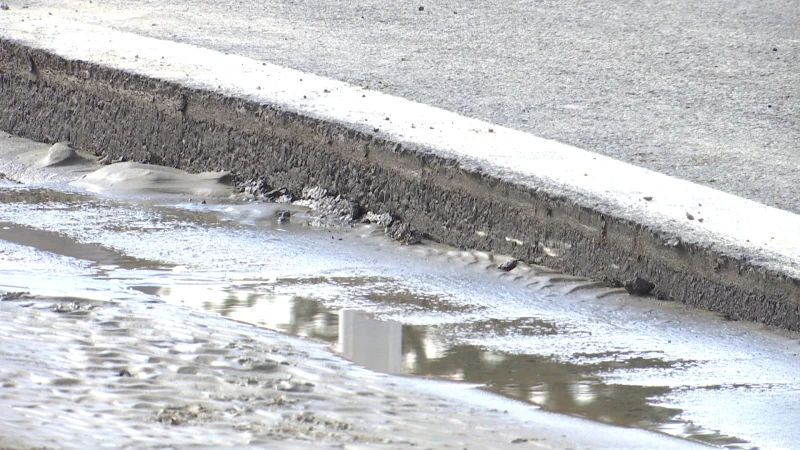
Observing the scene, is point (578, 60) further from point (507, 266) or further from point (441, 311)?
point (441, 311)

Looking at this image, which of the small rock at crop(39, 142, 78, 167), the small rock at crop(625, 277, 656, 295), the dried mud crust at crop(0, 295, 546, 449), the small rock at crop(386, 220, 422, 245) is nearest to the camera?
the dried mud crust at crop(0, 295, 546, 449)

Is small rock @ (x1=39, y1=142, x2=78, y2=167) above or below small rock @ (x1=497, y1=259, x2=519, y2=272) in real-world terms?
below

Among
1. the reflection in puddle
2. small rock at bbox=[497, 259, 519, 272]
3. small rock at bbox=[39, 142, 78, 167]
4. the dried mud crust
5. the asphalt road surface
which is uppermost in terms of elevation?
the asphalt road surface

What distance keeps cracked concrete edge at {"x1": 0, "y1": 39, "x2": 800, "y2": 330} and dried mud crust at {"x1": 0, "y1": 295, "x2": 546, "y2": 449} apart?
3.36ft

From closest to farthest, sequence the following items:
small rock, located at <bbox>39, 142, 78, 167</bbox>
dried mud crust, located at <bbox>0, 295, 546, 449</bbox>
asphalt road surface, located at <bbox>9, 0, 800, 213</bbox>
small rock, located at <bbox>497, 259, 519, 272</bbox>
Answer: dried mud crust, located at <bbox>0, 295, 546, 449</bbox>
small rock, located at <bbox>497, 259, 519, 272</bbox>
asphalt road surface, located at <bbox>9, 0, 800, 213</bbox>
small rock, located at <bbox>39, 142, 78, 167</bbox>

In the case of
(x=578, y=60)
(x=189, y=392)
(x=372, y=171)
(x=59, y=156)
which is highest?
(x=578, y=60)

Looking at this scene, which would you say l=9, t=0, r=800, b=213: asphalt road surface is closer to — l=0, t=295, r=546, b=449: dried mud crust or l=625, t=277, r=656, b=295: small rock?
l=625, t=277, r=656, b=295: small rock

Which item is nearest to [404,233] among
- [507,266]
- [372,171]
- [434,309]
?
[372,171]

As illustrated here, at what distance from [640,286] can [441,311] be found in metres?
0.61

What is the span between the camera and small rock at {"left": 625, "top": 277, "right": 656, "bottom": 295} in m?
3.53

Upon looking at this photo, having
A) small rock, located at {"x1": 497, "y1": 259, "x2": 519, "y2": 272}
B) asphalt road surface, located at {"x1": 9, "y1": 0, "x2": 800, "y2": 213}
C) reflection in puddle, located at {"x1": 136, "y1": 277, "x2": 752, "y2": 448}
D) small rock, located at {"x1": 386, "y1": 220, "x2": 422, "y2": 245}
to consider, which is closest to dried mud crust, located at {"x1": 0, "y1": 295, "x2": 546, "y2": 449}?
reflection in puddle, located at {"x1": 136, "y1": 277, "x2": 752, "y2": 448}

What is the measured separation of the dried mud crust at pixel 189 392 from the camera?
229cm

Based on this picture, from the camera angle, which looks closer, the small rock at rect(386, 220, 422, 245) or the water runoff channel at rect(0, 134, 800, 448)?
the water runoff channel at rect(0, 134, 800, 448)

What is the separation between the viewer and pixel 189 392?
254 cm
